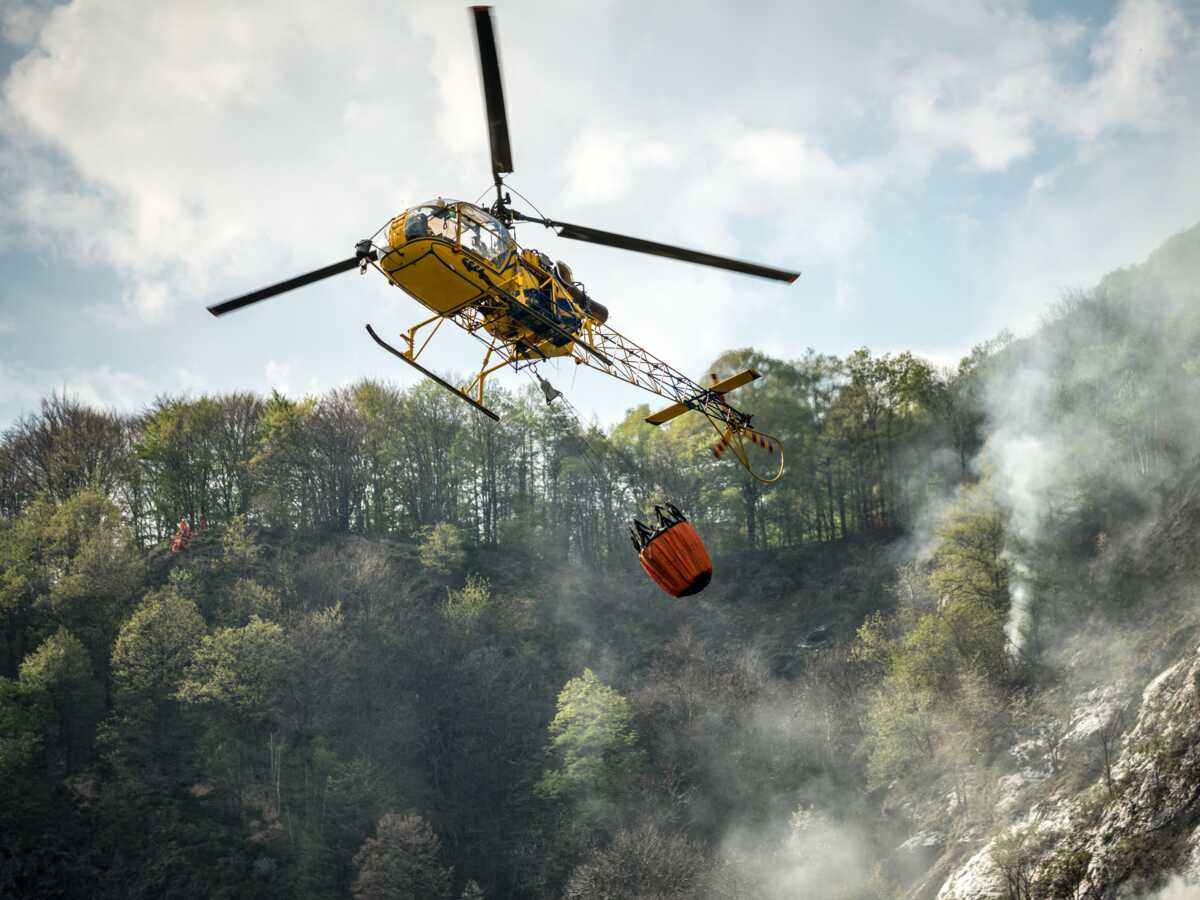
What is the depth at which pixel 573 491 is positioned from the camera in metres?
68.2

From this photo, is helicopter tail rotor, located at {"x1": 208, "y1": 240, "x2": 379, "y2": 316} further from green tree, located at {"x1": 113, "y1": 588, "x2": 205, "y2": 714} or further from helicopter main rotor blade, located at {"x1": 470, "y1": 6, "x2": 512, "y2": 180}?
green tree, located at {"x1": 113, "y1": 588, "x2": 205, "y2": 714}

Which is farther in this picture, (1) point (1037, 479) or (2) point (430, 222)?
(1) point (1037, 479)

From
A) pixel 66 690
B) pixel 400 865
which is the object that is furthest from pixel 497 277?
pixel 66 690

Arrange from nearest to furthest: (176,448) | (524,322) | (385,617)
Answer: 1. (524,322)
2. (385,617)
3. (176,448)

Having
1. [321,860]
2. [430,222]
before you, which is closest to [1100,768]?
[430,222]

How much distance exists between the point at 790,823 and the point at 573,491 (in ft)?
104

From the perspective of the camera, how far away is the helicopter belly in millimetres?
14648

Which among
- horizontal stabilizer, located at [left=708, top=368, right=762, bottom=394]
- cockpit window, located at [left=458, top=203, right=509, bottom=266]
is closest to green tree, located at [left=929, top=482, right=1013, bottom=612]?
horizontal stabilizer, located at [left=708, top=368, right=762, bottom=394]

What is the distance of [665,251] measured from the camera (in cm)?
Answer: 1577

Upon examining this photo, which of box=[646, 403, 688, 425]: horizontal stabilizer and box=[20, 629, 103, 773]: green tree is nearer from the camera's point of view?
box=[646, 403, 688, 425]: horizontal stabilizer

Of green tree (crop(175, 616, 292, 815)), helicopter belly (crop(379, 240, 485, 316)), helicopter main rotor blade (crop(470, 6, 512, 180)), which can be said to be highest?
helicopter main rotor blade (crop(470, 6, 512, 180))

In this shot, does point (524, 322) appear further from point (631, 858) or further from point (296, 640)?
point (296, 640)

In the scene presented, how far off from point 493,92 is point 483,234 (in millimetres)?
2777

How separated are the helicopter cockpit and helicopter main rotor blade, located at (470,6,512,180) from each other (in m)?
0.84
